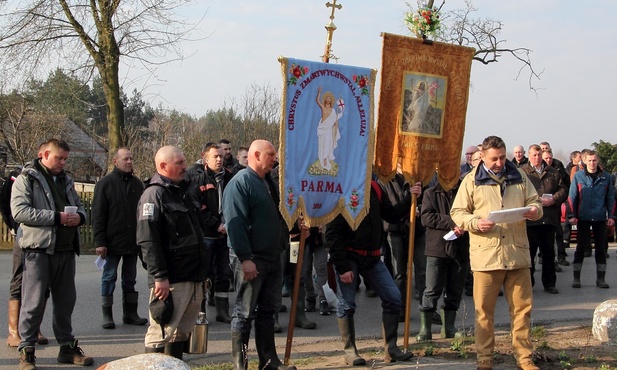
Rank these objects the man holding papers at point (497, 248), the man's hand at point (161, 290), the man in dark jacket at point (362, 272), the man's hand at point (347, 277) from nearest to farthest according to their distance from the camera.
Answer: the man's hand at point (161, 290), the man holding papers at point (497, 248), the man's hand at point (347, 277), the man in dark jacket at point (362, 272)

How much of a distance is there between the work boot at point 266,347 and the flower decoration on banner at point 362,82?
2.51 meters

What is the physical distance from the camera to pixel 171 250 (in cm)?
641

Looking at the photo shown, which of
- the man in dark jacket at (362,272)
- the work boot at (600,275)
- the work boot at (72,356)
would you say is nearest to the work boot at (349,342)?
the man in dark jacket at (362,272)

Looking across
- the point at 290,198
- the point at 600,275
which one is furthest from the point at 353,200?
the point at 600,275

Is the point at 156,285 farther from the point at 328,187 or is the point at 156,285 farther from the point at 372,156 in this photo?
the point at 372,156

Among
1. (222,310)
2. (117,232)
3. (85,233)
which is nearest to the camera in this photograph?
(117,232)

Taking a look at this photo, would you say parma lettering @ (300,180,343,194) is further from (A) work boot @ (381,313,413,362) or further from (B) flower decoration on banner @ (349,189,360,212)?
(A) work boot @ (381,313,413,362)

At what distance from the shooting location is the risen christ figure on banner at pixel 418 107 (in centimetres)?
796

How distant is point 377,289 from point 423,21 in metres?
2.90

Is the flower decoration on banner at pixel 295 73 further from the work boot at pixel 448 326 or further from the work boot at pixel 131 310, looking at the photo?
the work boot at pixel 131 310

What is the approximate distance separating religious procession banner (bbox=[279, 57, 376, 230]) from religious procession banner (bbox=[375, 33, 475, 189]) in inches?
12.3

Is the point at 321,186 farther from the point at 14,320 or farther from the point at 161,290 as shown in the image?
the point at 14,320

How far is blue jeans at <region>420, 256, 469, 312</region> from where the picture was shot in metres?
8.47

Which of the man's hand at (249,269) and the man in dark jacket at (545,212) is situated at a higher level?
the man in dark jacket at (545,212)
